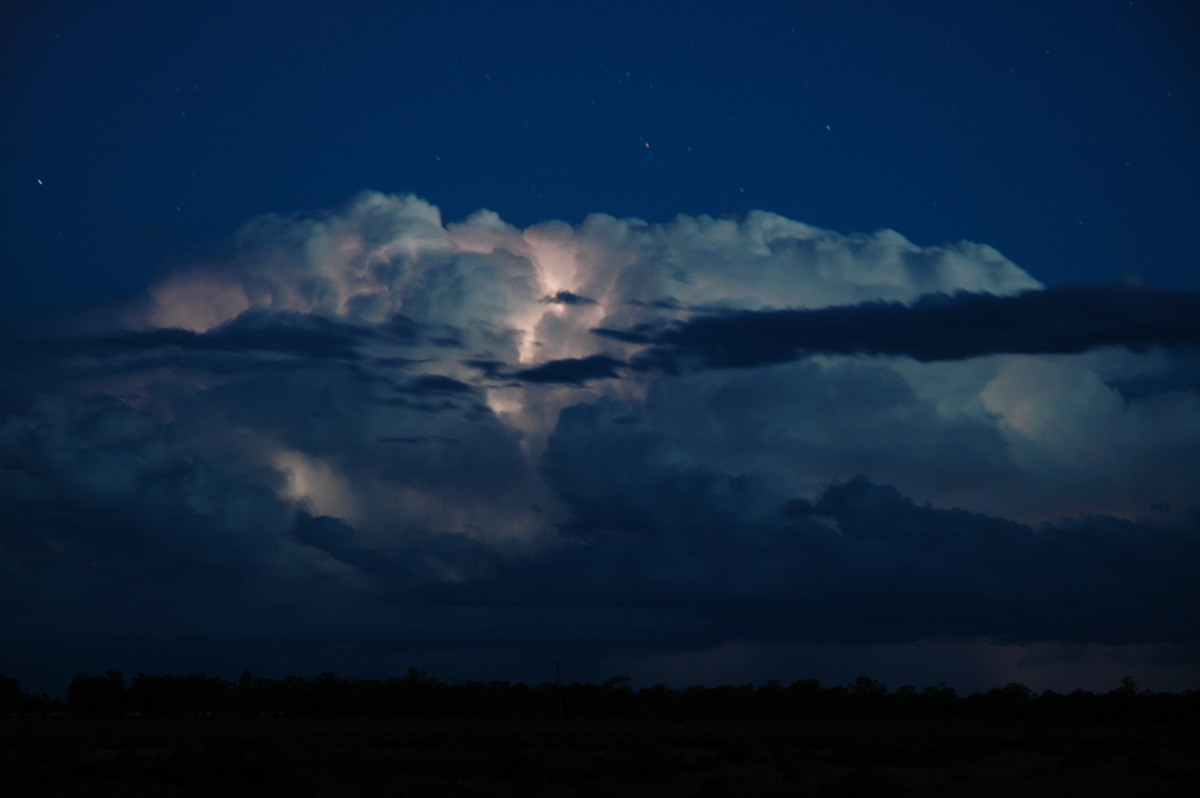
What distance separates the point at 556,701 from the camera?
163 m

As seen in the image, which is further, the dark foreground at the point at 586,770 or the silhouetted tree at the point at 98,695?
the silhouetted tree at the point at 98,695

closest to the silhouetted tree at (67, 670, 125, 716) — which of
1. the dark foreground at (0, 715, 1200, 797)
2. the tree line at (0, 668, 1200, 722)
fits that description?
the tree line at (0, 668, 1200, 722)

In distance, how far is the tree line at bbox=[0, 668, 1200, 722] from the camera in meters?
155

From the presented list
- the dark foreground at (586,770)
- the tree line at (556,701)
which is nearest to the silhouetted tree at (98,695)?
the tree line at (556,701)

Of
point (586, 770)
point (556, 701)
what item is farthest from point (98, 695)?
point (586, 770)

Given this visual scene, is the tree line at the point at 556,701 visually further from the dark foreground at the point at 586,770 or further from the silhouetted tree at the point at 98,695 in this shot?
the dark foreground at the point at 586,770

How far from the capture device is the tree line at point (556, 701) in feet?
509

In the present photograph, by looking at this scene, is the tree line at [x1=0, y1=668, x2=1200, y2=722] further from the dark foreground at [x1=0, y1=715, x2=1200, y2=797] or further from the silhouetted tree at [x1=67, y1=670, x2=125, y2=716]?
the dark foreground at [x1=0, y1=715, x2=1200, y2=797]

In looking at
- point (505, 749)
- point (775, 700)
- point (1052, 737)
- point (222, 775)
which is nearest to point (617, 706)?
point (775, 700)

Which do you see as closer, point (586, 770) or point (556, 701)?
point (586, 770)

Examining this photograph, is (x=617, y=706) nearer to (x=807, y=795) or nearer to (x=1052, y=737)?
(x=1052, y=737)

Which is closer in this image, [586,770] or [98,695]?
[586,770]

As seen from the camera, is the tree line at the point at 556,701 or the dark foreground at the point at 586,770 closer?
the dark foreground at the point at 586,770

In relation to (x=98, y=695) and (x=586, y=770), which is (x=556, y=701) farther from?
(x=586, y=770)
